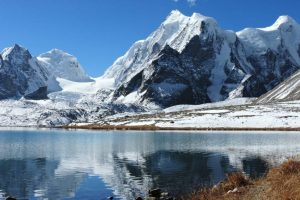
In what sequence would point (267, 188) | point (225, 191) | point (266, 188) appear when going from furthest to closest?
point (225, 191), point (266, 188), point (267, 188)

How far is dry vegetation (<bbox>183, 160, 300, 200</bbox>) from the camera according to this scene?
69.3ft

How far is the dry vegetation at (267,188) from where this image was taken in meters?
21.1

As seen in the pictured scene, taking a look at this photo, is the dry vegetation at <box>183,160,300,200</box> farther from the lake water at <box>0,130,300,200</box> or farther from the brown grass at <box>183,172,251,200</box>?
the lake water at <box>0,130,300,200</box>

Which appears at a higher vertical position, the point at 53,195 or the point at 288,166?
the point at 288,166

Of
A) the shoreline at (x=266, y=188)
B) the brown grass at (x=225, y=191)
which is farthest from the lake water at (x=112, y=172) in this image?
A: the shoreline at (x=266, y=188)

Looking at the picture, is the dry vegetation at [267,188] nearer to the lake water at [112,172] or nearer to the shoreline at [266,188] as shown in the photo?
the shoreline at [266,188]

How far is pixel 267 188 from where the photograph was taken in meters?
26.4

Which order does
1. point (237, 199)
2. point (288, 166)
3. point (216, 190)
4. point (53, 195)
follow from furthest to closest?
1. point (53, 195)
2. point (216, 190)
3. point (288, 166)
4. point (237, 199)

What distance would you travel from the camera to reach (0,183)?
4438 cm

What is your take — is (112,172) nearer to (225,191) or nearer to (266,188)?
(225,191)

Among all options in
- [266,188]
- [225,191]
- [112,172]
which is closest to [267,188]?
[266,188]

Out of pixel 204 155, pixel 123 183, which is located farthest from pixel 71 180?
pixel 204 155

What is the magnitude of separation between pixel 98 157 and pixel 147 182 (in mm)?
25796

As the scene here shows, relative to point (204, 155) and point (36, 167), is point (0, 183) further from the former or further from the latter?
point (204, 155)
